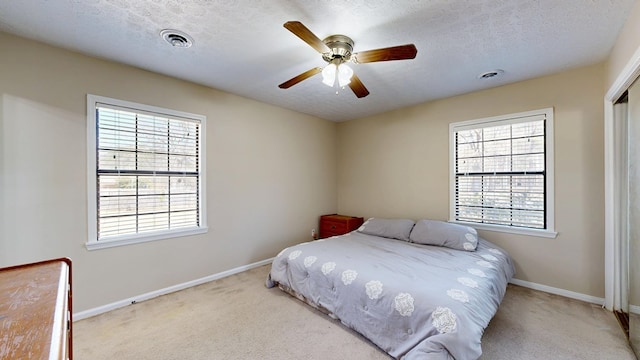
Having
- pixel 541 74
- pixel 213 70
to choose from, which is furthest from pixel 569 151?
pixel 213 70

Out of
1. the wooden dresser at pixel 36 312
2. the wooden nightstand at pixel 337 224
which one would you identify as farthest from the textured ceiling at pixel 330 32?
the wooden nightstand at pixel 337 224

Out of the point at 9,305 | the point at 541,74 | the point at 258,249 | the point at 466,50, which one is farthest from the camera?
the point at 258,249

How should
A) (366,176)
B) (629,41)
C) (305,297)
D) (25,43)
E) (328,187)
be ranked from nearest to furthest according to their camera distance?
(629,41) → (25,43) → (305,297) → (366,176) → (328,187)

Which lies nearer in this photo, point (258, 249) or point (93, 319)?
point (93, 319)

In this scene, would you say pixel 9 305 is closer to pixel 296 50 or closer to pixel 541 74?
pixel 296 50

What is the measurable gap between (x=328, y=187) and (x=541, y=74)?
132 inches

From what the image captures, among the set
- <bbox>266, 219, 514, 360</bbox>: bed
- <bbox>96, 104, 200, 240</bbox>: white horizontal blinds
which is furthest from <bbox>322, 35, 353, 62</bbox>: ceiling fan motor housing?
<bbox>96, 104, 200, 240</bbox>: white horizontal blinds

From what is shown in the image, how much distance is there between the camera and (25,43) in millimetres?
2143

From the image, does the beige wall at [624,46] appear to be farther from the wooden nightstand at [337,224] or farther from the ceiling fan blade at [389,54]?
the wooden nightstand at [337,224]

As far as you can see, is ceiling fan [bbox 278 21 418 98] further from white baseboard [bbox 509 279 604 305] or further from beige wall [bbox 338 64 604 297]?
white baseboard [bbox 509 279 604 305]

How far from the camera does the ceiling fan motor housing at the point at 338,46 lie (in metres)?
2.04

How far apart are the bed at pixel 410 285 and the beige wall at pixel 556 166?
468 mm

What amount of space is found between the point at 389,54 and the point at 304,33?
633mm

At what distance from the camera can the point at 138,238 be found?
2705 mm
